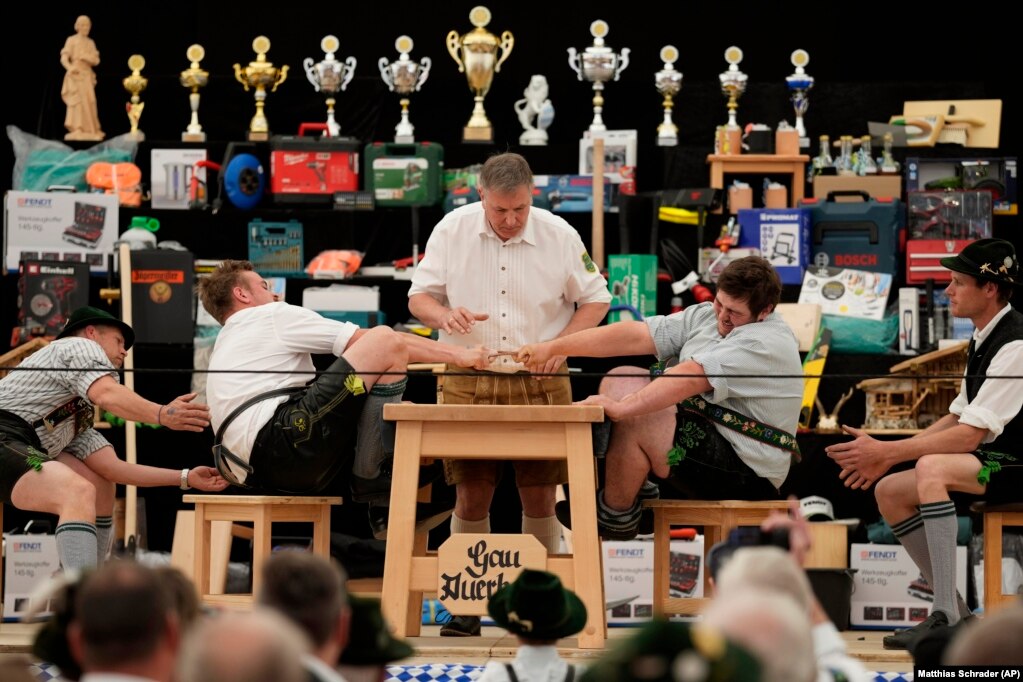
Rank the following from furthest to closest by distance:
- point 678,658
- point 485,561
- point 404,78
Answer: point 404,78 → point 485,561 → point 678,658

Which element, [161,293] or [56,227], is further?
[56,227]

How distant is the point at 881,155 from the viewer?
7.34m

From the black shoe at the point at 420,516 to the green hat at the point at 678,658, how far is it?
2.77m

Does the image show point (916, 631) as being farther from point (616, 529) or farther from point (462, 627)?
point (462, 627)

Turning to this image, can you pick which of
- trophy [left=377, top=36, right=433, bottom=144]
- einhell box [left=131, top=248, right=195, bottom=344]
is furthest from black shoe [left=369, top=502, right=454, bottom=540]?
trophy [left=377, top=36, right=433, bottom=144]

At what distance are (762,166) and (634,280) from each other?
2.95ft

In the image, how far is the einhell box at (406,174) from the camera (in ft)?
23.8

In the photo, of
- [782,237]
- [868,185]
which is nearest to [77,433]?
[782,237]

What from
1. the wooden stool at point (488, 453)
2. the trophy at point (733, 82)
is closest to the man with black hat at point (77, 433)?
the wooden stool at point (488, 453)

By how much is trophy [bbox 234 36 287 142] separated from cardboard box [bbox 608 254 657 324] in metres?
1.84

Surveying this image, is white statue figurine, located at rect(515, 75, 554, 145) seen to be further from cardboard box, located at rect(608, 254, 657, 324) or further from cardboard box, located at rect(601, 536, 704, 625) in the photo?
cardboard box, located at rect(601, 536, 704, 625)

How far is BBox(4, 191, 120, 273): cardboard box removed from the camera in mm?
7160

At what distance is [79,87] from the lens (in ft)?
24.7

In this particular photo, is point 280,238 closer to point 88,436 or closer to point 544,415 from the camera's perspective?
point 88,436
